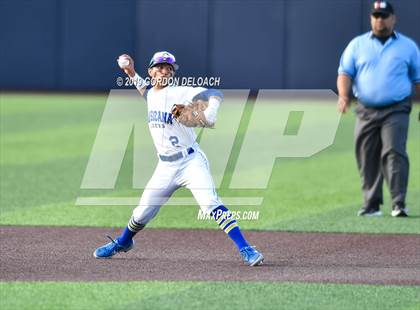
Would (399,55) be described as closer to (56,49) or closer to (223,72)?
(223,72)

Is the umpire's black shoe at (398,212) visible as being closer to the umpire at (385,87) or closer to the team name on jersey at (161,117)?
the umpire at (385,87)

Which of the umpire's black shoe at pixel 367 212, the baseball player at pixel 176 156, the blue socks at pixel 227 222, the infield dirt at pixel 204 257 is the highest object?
the baseball player at pixel 176 156

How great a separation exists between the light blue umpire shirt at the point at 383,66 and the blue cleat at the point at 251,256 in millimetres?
3758

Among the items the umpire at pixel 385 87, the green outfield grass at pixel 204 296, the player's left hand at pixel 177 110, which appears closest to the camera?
the green outfield grass at pixel 204 296

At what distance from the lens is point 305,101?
31.1m

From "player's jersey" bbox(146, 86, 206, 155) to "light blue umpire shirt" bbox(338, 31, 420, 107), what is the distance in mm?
3487

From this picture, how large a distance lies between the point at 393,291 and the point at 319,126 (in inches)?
615

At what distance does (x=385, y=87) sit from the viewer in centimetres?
1255

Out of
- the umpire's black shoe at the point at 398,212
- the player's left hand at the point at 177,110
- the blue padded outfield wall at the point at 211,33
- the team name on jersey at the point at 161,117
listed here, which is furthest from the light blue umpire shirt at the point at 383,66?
the blue padded outfield wall at the point at 211,33

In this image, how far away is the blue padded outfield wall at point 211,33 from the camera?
2780 centimetres

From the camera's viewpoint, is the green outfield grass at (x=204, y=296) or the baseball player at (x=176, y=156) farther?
the baseball player at (x=176, y=156)

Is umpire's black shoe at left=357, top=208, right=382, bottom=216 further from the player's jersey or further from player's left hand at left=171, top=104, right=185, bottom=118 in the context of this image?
player's left hand at left=171, top=104, right=185, bottom=118

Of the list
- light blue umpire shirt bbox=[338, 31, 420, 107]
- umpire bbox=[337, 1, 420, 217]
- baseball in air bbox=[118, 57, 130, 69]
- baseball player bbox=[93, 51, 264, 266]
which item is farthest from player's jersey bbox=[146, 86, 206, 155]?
light blue umpire shirt bbox=[338, 31, 420, 107]

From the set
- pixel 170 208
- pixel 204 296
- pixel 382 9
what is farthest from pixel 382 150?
pixel 204 296
